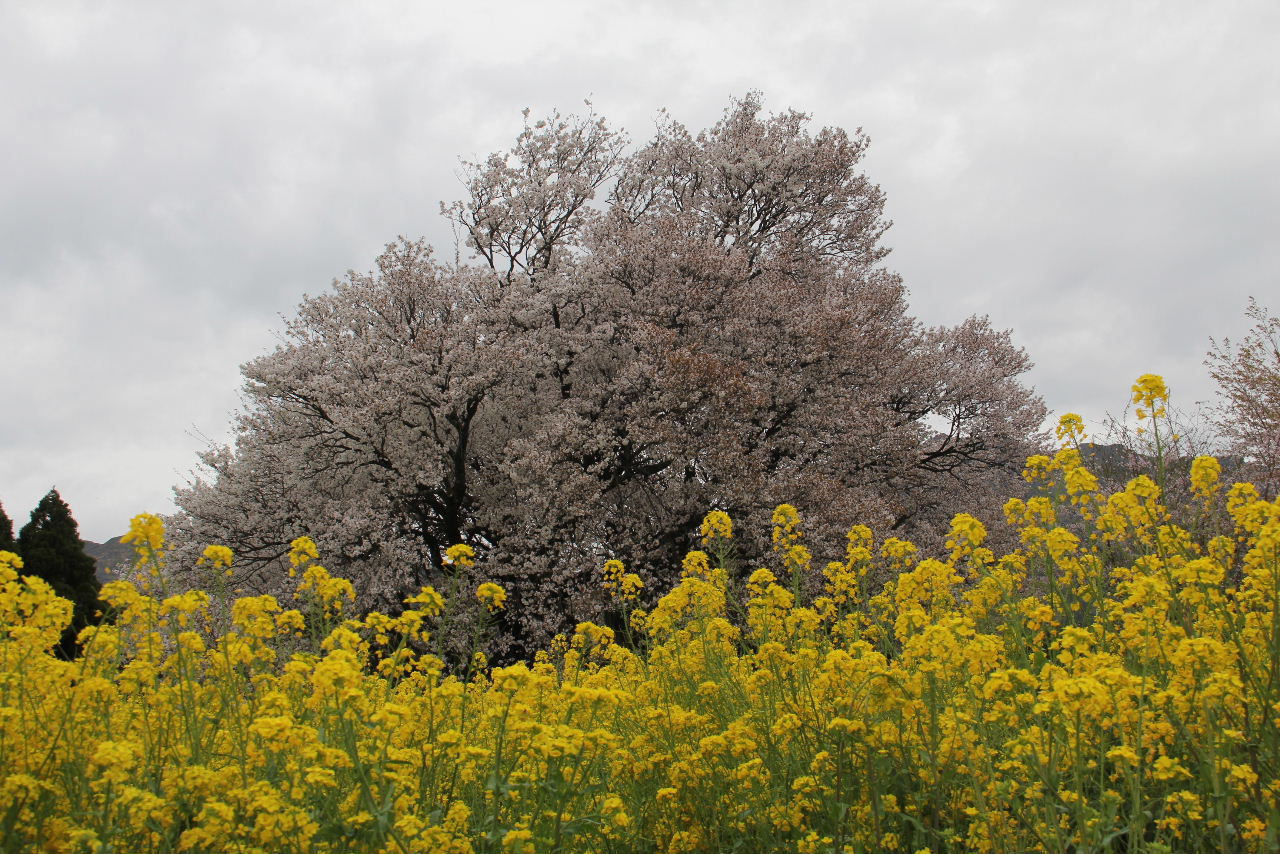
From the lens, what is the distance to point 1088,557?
5523 millimetres

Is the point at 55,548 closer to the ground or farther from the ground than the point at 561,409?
closer to the ground

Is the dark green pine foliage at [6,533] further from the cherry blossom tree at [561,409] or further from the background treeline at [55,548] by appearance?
the cherry blossom tree at [561,409]

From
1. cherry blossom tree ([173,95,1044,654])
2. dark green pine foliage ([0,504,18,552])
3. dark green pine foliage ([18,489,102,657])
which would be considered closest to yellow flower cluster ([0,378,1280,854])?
cherry blossom tree ([173,95,1044,654])

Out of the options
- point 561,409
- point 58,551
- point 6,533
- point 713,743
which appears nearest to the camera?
point 713,743

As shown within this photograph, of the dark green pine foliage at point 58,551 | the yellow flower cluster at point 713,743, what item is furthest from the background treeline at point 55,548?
the yellow flower cluster at point 713,743

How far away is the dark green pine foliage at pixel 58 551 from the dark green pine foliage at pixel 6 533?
0.69ft

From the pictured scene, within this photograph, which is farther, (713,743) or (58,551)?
(58,551)

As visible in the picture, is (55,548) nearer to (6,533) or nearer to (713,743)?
(6,533)

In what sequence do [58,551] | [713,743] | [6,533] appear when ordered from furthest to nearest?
[58,551]
[6,533]
[713,743]

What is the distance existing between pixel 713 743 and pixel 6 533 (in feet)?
79.5

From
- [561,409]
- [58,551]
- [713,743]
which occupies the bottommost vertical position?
[713,743]

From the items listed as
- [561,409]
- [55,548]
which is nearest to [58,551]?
[55,548]

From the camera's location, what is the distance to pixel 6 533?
2192 centimetres

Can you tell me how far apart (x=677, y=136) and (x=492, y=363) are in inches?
424
